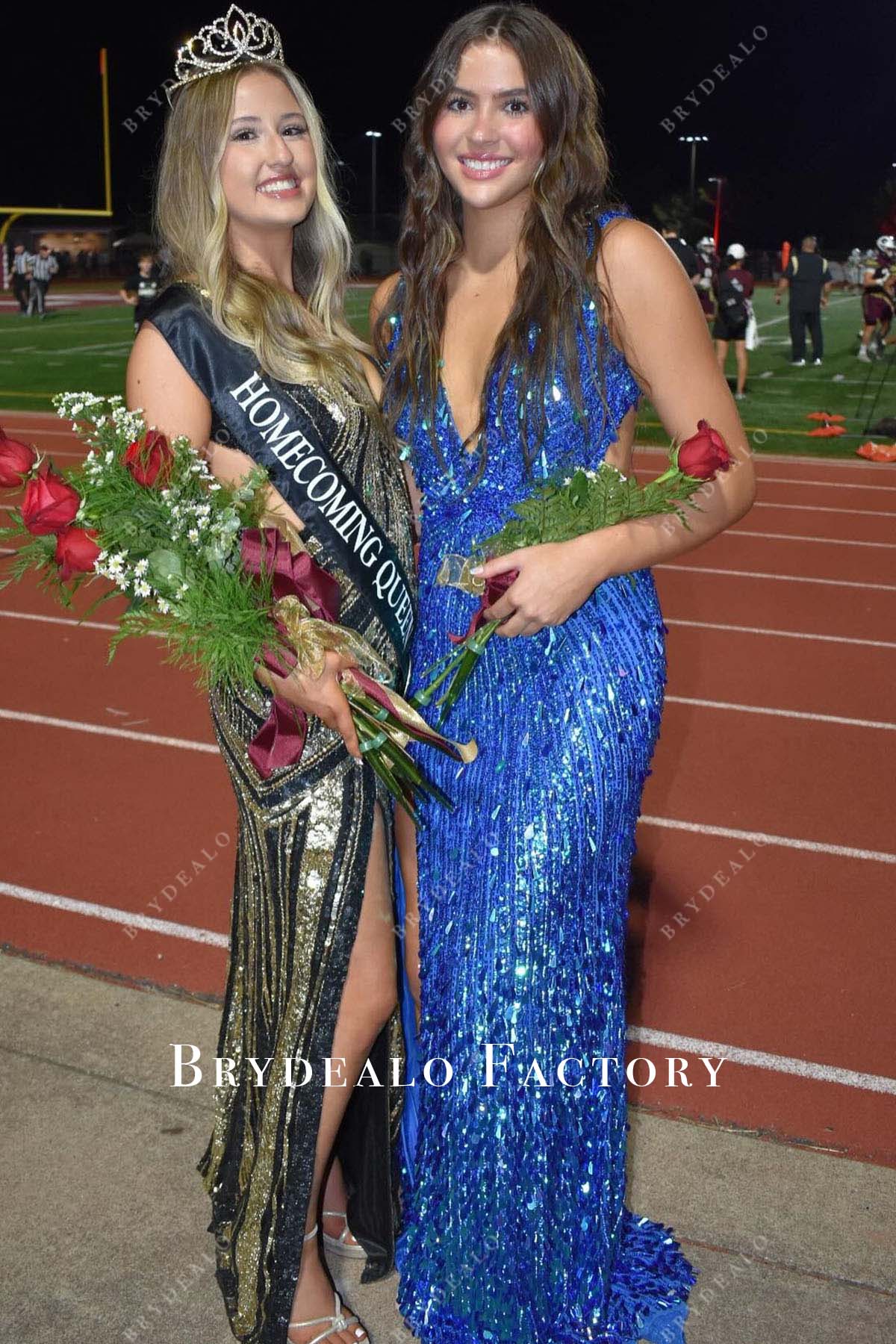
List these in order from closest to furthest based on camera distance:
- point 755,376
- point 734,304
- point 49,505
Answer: point 49,505 → point 734,304 → point 755,376

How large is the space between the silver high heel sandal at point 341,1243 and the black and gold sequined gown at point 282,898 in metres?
0.23

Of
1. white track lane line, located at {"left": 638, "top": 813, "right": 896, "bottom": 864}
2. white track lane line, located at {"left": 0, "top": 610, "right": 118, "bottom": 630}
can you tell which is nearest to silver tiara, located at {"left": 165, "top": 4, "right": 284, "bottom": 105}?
white track lane line, located at {"left": 638, "top": 813, "right": 896, "bottom": 864}

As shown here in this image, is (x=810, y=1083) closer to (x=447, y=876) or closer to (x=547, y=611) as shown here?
(x=447, y=876)

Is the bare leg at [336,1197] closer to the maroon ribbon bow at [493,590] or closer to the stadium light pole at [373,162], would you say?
the maroon ribbon bow at [493,590]

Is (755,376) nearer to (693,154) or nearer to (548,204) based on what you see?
(693,154)

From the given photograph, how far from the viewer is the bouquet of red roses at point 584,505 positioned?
192 cm

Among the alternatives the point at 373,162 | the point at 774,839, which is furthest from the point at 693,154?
the point at 774,839

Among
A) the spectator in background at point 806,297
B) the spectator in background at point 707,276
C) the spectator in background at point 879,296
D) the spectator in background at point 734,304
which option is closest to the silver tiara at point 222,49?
the spectator in background at point 879,296

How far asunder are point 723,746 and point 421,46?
2689 cm

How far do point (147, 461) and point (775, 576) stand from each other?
6.26 m

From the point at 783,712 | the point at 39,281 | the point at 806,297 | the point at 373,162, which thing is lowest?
the point at 39,281

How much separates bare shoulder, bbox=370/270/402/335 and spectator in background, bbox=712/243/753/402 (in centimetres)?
1165

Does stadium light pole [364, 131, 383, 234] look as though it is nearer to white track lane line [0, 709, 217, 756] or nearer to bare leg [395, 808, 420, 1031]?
white track lane line [0, 709, 217, 756]

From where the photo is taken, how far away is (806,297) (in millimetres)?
18891
